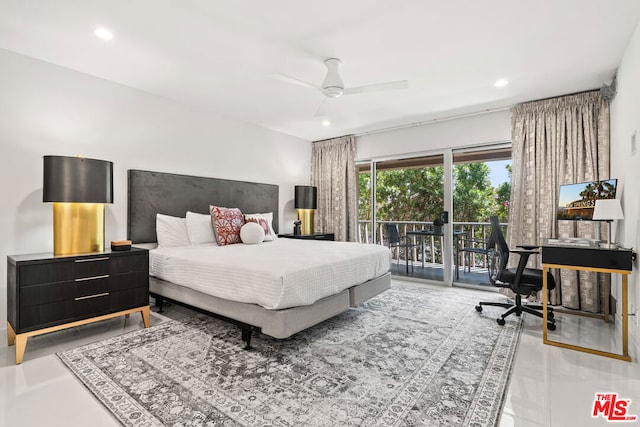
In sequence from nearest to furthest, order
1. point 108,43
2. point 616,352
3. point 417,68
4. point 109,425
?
point 109,425
point 616,352
point 108,43
point 417,68

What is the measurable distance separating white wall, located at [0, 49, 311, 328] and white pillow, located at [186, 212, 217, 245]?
70 cm

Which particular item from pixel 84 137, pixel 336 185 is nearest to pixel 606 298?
pixel 336 185

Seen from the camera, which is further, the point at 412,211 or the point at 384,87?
the point at 412,211

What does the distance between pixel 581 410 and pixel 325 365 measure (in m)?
1.54

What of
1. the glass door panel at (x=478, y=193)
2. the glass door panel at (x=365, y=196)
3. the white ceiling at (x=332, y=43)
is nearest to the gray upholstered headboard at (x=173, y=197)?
the white ceiling at (x=332, y=43)

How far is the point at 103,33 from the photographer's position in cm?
253

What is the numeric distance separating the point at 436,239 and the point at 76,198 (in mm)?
5707

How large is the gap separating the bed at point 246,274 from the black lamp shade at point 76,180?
81 centimetres

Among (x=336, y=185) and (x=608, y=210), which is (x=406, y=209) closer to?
(x=336, y=185)

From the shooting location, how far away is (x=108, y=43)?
2691mm

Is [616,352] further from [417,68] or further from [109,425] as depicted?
[109,425]

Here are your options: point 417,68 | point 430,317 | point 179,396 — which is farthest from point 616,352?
point 179,396

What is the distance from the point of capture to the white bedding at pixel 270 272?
7.47 feet

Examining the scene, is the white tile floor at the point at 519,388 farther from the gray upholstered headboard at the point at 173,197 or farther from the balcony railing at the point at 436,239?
the balcony railing at the point at 436,239
